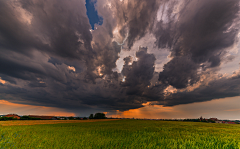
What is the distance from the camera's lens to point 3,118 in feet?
211

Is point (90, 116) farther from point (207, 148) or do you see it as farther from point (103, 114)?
point (207, 148)

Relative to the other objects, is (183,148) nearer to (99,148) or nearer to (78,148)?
(99,148)

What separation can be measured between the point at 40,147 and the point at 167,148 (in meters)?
11.3

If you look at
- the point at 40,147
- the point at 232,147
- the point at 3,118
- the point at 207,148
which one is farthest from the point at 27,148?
the point at 3,118

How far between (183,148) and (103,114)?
169m

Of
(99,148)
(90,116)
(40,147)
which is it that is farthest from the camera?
(90,116)

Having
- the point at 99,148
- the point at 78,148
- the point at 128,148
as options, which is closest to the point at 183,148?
the point at 128,148

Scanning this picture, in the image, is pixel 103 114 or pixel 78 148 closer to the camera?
pixel 78 148

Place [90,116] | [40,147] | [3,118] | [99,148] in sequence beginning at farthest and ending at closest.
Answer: [90,116] → [3,118] → [40,147] → [99,148]

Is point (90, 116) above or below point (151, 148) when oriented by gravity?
below

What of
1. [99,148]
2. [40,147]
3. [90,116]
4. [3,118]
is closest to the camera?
[99,148]

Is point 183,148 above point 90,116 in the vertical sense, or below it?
above

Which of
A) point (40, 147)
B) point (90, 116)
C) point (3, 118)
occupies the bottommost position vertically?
point (90, 116)

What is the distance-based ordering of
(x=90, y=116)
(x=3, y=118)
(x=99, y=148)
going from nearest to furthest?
(x=99, y=148)
(x=3, y=118)
(x=90, y=116)
